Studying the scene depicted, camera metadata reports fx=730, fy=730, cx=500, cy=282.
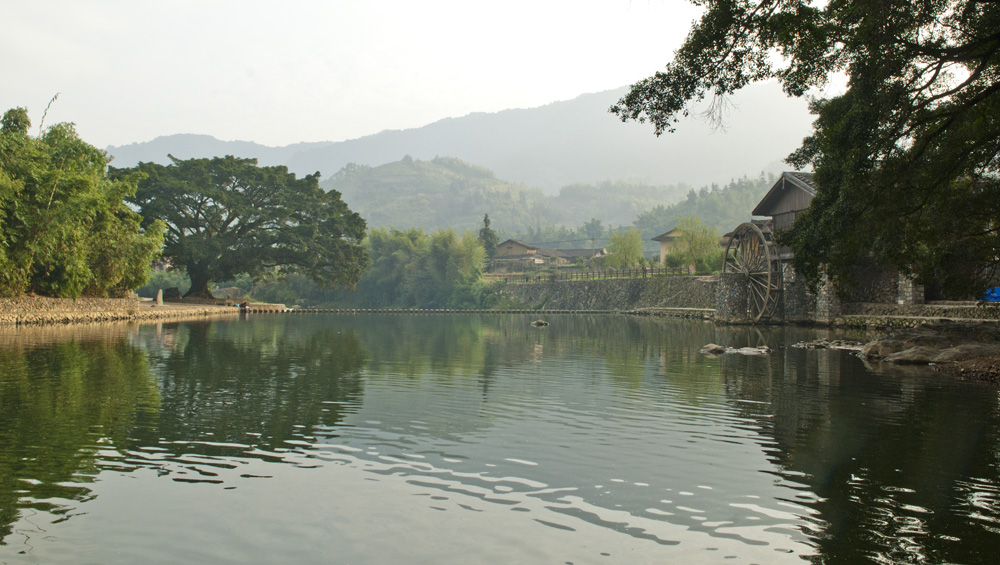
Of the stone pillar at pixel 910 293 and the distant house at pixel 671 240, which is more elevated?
the distant house at pixel 671 240

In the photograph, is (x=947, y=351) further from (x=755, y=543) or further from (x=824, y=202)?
(x=755, y=543)

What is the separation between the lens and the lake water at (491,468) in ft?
18.4

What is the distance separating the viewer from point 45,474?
720 centimetres

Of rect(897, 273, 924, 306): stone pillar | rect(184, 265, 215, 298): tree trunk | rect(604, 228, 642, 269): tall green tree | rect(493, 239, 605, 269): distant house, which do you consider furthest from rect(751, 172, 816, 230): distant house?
rect(493, 239, 605, 269): distant house

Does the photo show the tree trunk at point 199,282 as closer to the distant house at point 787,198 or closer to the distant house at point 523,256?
the distant house at point 787,198

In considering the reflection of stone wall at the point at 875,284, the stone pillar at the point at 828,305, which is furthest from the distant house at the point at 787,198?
the reflection of stone wall at the point at 875,284

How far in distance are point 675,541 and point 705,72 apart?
9624 millimetres

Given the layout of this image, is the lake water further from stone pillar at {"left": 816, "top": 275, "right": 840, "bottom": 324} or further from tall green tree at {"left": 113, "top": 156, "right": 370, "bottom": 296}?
tall green tree at {"left": 113, "top": 156, "right": 370, "bottom": 296}

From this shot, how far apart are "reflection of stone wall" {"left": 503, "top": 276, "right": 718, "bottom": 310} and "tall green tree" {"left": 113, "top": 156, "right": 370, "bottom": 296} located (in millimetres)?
19425

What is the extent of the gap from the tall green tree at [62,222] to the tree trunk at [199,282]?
12211 mm

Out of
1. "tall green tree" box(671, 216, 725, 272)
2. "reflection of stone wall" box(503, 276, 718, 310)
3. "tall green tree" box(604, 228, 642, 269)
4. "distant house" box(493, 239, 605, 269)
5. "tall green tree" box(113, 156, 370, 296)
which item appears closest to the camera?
"tall green tree" box(113, 156, 370, 296)

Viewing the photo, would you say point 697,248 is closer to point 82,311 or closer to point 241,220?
point 241,220

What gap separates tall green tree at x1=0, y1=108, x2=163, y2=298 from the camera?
29.2m

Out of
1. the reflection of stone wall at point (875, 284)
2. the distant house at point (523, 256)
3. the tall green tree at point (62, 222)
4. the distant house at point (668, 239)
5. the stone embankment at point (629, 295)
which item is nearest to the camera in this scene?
the tall green tree at point (62, 222)
